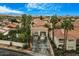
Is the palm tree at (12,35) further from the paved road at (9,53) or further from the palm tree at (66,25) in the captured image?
the palm tree at (66,25)

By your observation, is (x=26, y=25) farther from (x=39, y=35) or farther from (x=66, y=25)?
(x=66, y=25)

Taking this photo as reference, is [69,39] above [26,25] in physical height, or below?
below

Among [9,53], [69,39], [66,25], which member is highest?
[66,25]

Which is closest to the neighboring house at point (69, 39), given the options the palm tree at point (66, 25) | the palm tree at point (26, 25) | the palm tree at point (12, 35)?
the palm tree at point (66, 25)

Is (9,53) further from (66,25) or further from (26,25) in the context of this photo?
(66,25)

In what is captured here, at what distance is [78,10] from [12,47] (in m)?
0.64

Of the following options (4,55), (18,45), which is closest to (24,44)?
(18,45)

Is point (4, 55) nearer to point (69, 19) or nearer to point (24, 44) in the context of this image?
point (24, 44)

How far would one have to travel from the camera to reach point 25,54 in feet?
6.04

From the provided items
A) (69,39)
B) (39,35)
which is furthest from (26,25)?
(69,39)

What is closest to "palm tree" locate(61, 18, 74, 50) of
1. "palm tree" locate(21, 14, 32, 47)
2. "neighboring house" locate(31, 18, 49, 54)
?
"neighboring house" locate(31, 18, 49, 54)

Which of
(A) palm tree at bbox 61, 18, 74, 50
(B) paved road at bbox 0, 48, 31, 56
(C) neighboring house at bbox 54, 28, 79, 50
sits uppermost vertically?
(A) palm tree at bbox 61, 18, 74, 50

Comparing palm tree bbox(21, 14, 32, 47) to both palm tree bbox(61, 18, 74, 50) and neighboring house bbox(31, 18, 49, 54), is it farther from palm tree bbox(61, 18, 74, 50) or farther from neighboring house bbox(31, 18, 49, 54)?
palm tree bbox(61, 18, 74, 50)

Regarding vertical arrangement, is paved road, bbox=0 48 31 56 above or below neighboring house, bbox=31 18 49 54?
below
